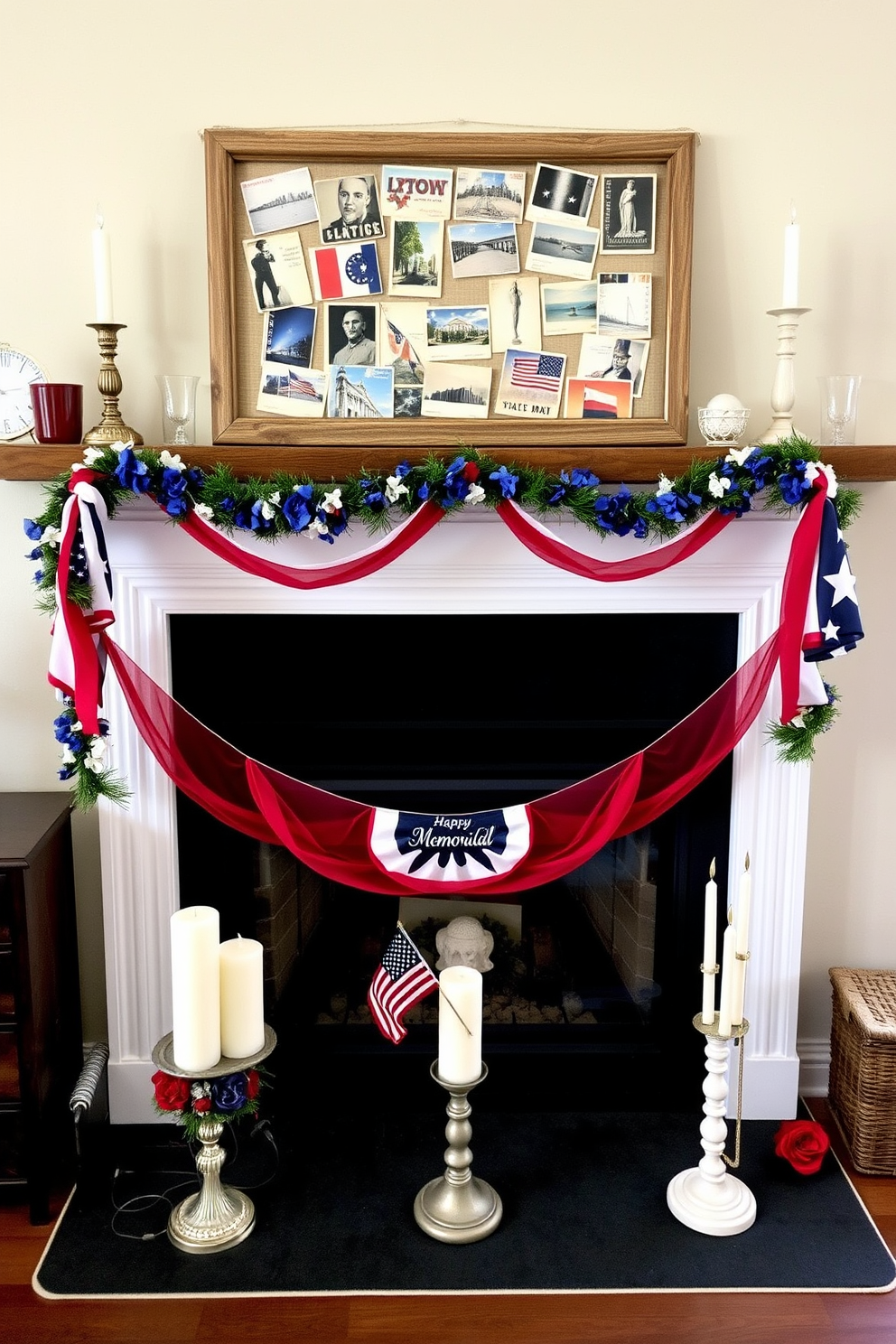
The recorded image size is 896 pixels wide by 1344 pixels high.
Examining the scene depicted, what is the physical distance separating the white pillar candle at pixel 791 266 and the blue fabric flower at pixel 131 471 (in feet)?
4.07

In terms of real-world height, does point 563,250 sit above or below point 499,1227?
above

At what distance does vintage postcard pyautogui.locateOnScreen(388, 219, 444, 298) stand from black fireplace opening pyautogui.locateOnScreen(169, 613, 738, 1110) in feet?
2.16

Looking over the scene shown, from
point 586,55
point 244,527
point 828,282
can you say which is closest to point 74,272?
point 244,527

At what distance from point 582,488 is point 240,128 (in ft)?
3.17

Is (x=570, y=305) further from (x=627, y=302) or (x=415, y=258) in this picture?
(x=415, y=258)

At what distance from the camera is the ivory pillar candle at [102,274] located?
6.65 ft

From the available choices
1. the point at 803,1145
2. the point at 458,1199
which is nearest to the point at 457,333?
the point at 458,1199

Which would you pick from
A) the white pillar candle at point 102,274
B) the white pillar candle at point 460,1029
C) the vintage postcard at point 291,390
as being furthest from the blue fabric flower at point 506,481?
the white pillar candle at point 460,1029

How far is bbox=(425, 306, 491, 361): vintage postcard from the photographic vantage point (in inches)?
85.4

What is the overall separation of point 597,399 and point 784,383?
1.19 feet

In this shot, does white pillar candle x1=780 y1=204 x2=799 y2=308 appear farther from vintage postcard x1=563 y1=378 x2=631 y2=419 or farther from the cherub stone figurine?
the cherub stone figurine

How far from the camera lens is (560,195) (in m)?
2.14

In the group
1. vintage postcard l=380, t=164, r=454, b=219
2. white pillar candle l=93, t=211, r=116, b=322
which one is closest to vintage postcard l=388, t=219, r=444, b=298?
vintage postcard l=380, t=164, r=454, b=219

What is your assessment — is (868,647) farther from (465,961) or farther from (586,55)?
(586,55)
